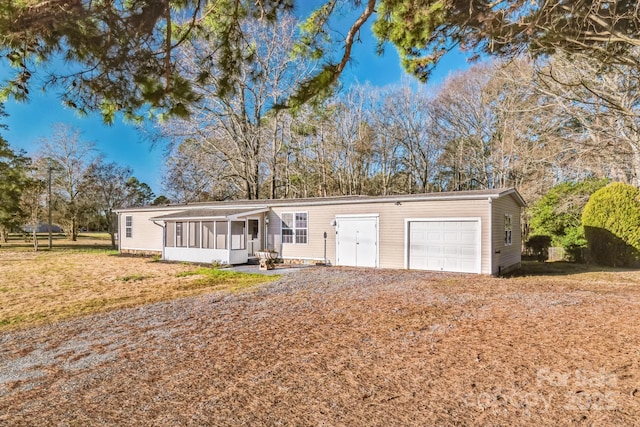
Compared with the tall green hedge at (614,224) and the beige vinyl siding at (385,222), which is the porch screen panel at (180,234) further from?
the tall green hedge at (614,224)

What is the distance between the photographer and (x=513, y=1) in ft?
20.5

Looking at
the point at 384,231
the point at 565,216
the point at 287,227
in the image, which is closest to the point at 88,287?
the point at 287,227

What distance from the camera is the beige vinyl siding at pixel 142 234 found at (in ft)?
66.9

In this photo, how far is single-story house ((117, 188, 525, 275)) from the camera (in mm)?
11703

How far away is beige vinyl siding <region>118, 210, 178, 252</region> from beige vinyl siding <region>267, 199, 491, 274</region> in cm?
839


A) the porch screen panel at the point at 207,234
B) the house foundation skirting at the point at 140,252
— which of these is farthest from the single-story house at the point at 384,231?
the house foundation skirting at the point at 140,252

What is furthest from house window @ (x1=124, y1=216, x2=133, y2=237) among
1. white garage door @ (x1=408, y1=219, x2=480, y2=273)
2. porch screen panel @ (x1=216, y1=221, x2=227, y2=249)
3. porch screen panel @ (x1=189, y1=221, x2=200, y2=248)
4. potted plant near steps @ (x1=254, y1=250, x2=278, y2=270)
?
white garage door @ (x1=408, y1=219, x2=480, y2=273)

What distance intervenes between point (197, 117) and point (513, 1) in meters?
18.6

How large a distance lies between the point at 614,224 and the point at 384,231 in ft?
30.3

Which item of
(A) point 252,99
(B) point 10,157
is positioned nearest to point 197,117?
(A) point 252,99

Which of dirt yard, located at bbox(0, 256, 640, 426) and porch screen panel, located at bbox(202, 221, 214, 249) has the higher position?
porch screen panel, located at bbox(202, 221, 214, 249)

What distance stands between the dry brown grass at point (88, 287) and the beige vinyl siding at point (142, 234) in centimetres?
557

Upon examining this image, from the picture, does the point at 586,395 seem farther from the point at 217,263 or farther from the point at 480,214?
the point at 217,263

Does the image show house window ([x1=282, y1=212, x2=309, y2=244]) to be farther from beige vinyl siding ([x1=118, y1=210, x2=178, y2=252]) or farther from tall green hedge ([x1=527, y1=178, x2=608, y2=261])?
tall green hedge ([x1=527, y1=178, x2=608, y2=261])
